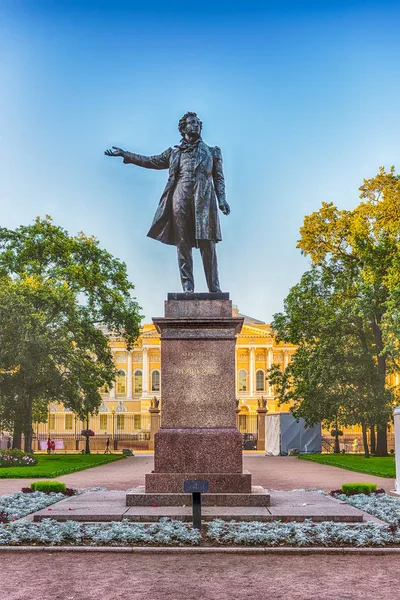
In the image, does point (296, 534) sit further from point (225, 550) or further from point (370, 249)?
Result: point (370, 249)

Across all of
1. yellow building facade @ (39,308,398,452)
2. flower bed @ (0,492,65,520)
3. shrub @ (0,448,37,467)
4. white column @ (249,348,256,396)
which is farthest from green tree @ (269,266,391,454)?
white column @ (249,348,256,396)

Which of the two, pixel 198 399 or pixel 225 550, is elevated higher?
pixel 198 399

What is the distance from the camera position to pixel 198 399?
10539 mm

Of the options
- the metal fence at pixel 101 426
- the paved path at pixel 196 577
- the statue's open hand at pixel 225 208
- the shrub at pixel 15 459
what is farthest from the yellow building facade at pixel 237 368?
the paved path at pixel 196 577

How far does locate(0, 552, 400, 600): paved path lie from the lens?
5879 mm

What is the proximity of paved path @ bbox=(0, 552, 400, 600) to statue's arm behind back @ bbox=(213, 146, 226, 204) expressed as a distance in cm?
616

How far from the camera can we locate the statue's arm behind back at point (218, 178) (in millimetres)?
11781

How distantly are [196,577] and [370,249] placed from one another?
26.5m

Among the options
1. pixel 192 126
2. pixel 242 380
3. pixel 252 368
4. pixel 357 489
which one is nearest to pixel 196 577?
pixel 357 489

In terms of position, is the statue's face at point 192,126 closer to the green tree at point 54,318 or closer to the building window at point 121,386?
the green tree at point 54,318

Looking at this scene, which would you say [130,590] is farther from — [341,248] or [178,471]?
[341,248]

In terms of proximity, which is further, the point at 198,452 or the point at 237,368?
the point at 237,368

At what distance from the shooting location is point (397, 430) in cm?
1533

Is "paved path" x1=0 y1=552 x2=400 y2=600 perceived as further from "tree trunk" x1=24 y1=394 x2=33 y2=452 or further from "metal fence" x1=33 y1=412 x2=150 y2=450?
"metal fence" x1=33 y1=412 x2=150 y2=450
